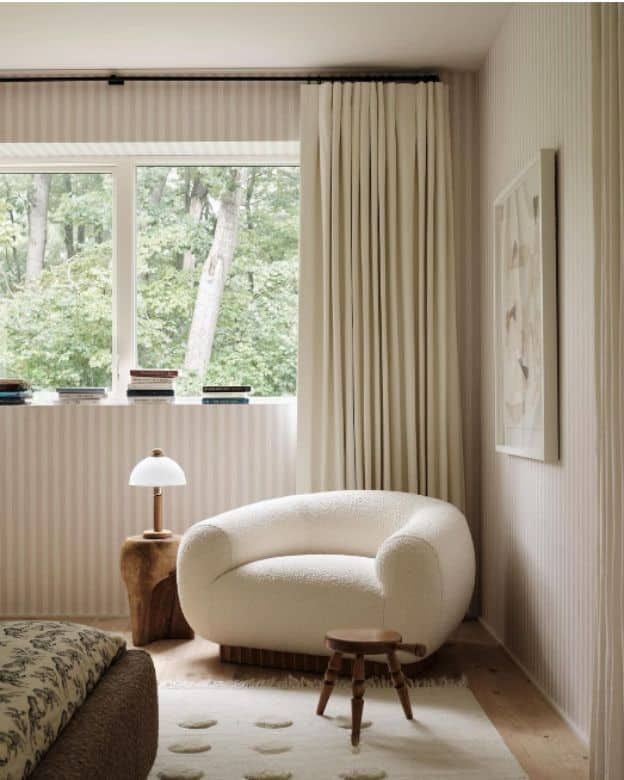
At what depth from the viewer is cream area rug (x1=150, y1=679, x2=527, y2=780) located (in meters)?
2.66

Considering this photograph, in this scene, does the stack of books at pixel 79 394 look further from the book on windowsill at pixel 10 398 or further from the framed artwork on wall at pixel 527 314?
the framed artwork on wall at pixel 527 314

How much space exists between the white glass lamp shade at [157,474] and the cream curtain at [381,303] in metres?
0.66

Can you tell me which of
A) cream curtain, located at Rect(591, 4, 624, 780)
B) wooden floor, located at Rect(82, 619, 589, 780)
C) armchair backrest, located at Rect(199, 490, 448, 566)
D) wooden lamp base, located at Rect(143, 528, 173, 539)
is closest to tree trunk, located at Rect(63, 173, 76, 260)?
wooden lamp base, located at Rect(143, 528, 173, 539)

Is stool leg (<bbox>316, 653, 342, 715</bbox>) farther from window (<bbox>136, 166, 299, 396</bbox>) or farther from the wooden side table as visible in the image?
window (<bbox>136, 166, 299, 396</bbox>)

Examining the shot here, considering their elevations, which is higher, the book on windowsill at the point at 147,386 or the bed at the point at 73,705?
the book on windowsill at the point at 147,386

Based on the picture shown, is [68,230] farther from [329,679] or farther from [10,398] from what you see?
[329,679]

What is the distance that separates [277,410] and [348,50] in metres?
1.78

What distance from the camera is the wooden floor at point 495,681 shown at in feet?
9.15

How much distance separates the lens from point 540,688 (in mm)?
3477

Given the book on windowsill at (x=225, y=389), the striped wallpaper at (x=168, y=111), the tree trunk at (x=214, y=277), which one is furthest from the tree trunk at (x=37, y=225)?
the book on windowsill at (x=225, y=389)

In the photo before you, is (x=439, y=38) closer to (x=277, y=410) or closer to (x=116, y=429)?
(x=277, y=410)

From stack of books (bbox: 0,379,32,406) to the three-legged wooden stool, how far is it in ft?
8.01

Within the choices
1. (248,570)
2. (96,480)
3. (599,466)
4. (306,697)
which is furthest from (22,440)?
(599,466)

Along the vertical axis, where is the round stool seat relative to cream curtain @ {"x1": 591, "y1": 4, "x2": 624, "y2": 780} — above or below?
→ below
